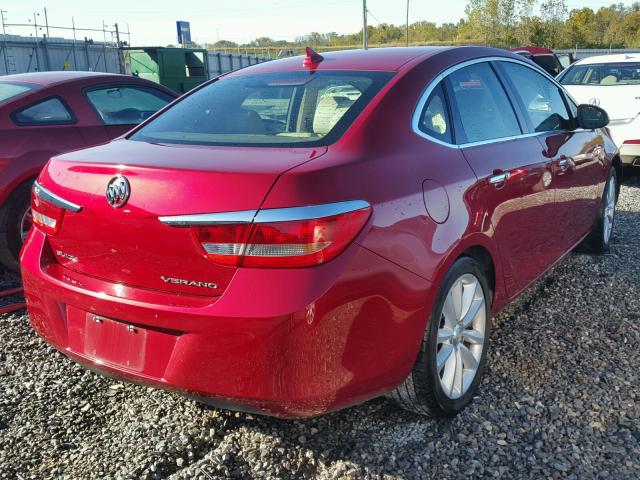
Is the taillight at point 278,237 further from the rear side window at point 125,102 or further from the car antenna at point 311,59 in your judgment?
the rear side window at point 125,102

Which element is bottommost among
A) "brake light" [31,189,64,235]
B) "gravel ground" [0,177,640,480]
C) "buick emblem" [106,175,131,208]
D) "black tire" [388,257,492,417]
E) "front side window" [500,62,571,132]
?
"gravel ground" [0,177,640,480]

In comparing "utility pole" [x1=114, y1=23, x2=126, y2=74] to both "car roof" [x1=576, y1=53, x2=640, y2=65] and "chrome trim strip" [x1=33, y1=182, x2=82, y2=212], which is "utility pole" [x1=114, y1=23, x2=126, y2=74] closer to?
"car roof" [x1=576, y1=53, x2=640, y2=65]

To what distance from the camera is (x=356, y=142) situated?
7.93 ft

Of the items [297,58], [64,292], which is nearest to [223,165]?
[64,292]

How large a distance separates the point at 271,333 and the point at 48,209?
3.84ft

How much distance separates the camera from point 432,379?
2676mm

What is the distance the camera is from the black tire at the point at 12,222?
4.80 metres

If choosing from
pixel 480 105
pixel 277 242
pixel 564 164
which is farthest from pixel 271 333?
pixel 564 164

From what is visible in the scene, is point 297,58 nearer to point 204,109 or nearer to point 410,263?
point 204,109

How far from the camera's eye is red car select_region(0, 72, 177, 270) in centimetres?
480

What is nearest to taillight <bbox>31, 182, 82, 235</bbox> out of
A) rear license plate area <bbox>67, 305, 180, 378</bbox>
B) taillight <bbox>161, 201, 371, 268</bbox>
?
rear license plate area <bbox>67, 305, 180, 378</bbox>

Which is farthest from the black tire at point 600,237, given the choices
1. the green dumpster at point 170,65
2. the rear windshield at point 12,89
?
the green dumpster at point 170,65

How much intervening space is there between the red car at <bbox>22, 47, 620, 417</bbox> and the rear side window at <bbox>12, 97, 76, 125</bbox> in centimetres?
228

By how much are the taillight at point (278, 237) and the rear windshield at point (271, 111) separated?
0.48m
